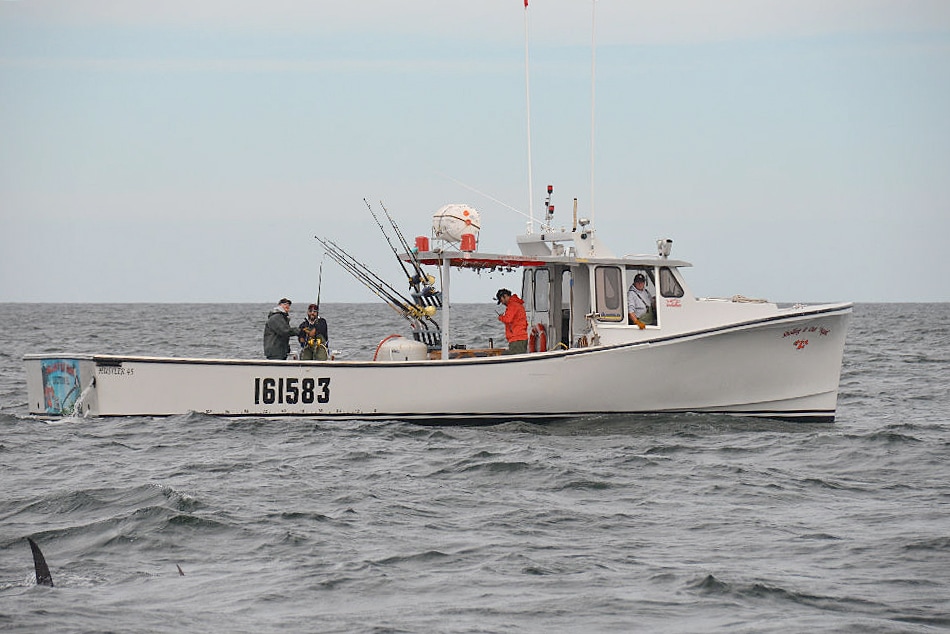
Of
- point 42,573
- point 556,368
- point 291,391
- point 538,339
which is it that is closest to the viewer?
point 42,573

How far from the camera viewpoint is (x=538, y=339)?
56.9ft

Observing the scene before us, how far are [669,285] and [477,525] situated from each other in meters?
7.15

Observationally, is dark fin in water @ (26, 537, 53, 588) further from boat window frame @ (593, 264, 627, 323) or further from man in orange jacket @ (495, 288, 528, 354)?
boat window frame @ (593, 264, 627, 323)

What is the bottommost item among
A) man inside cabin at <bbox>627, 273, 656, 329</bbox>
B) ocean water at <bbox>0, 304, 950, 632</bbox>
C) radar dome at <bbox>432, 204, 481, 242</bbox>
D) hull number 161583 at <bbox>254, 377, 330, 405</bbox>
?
ocean water at <bbox>0, 304, 950, 632</bbox>

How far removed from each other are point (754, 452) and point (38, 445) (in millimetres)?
8932

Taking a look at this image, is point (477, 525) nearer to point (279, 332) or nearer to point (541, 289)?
point (541, 289)

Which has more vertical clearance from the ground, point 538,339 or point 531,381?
point 538,339

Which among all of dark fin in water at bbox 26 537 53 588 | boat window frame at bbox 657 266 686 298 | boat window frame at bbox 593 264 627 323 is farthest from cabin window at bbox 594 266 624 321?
dark fin in water at bbox 26 537 53 588

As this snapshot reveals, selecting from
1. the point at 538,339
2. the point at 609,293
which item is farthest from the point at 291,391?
the point at 609,293

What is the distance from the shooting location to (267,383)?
1645cm

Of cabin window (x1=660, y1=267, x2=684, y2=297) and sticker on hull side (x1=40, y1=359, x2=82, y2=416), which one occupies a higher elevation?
cabin window (x1=660, y1=267, x2=684, y2=297)

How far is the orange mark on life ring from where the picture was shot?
1727cm

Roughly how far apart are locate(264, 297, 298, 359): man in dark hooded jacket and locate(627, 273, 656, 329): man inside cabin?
4745 mm

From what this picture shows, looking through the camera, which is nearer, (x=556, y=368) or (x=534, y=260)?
(x=556, y=368)
